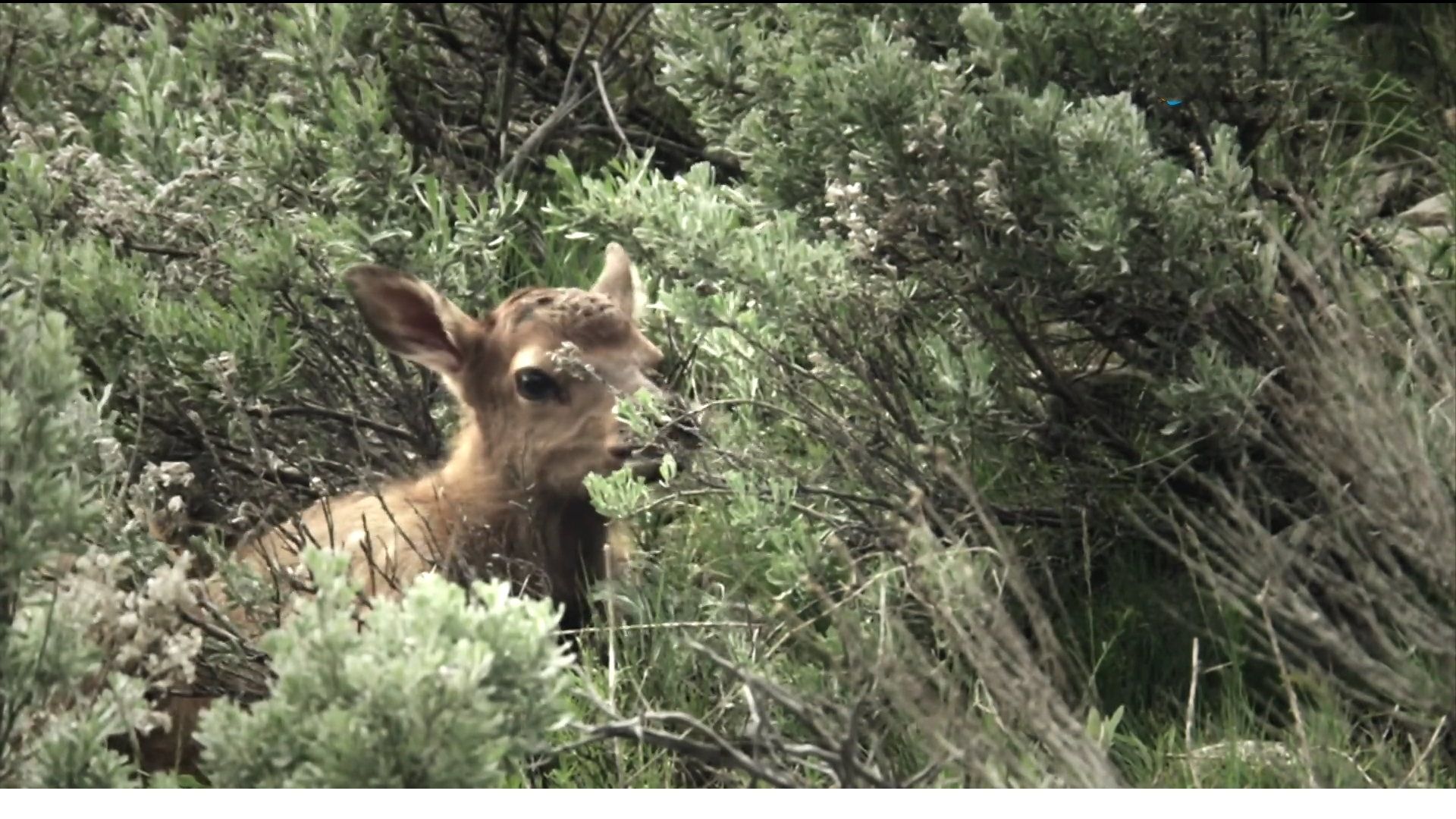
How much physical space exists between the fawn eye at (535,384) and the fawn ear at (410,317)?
25 cm

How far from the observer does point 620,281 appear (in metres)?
6.29

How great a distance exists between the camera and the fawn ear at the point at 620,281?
6258mm

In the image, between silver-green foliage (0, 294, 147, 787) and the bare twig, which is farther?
the bare twig

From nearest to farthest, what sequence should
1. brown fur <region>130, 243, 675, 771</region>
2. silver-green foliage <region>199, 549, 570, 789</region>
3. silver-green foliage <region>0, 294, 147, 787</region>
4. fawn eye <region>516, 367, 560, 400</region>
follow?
silver-green foliage <region>199, 549, 570, 789</region> < silver-green foliage <region>0, 294, 147, 787</region> < brown fur <region>130, 243, 675, 771</region> < fawn eye <region>516, 367, 560, 400</region>

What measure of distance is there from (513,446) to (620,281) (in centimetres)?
60

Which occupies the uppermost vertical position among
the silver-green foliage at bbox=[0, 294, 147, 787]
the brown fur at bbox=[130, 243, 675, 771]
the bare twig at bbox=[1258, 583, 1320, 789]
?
the brown fur at bbox=[130, 243, 675, 771]

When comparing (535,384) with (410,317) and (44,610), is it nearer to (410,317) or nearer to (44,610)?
(410,317)

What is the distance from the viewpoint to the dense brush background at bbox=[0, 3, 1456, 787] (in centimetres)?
386

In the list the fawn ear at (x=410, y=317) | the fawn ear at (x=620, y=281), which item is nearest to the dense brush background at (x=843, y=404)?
the fawn ear at (x=620, y=281)

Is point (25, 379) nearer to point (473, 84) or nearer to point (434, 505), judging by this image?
point (434, 505)

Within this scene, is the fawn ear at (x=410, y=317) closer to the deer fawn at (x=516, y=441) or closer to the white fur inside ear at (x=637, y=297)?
the deer fawn at (x=516, y=441)

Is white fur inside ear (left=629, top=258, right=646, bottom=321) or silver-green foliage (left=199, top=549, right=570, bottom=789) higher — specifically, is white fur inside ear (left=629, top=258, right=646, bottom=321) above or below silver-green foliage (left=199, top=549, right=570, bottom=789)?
above

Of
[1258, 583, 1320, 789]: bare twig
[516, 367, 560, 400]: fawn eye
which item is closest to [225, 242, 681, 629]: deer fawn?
[516, 367, 560, 400]: fawn eye

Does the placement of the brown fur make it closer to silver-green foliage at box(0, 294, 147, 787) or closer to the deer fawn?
the deer fawn
